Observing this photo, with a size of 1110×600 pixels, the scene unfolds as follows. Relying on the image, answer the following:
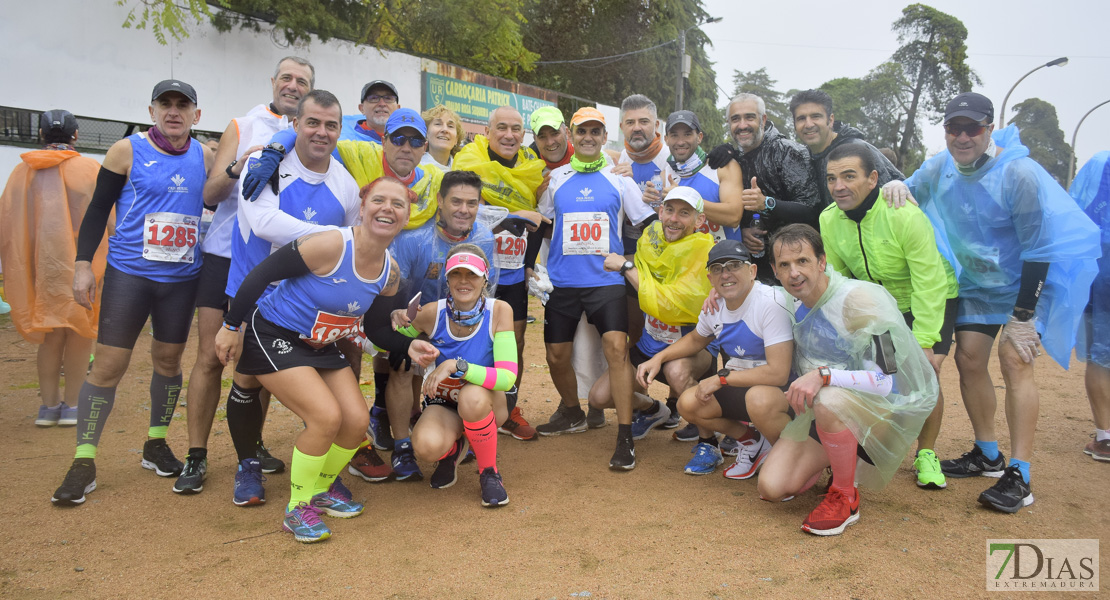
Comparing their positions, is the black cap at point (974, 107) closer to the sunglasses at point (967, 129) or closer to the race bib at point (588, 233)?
the sunglasses at point (967, 129)

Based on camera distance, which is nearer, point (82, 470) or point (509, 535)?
point (509, 535)

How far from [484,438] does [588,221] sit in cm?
172

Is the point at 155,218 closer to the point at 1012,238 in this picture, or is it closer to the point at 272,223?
the point at 272,223

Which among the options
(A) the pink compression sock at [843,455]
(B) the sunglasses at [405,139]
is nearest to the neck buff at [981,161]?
(A) the pink compression sock at [843,455]

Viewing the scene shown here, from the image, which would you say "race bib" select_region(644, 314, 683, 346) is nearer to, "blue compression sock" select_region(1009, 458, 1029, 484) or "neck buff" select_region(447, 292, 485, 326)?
"neck buff" select_region(447, 292, 485, 326)

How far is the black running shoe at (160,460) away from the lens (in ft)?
14.5

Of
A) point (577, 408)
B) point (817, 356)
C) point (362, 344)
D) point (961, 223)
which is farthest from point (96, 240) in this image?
point (961, 223)

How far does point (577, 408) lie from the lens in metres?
5.70

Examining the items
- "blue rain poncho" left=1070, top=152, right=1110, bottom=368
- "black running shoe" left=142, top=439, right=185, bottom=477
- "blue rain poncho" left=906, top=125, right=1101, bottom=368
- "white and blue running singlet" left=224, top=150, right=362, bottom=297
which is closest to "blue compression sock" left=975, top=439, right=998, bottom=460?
"blue rain poncho" left=906, top=125, right=1101, bottom=368

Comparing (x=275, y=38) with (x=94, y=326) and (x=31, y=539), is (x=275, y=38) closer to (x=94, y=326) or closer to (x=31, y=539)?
(x=94, y=326)

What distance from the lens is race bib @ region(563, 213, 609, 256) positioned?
5.04 meters

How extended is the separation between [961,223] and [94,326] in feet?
20.6

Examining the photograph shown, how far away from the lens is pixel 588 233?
5043 mm

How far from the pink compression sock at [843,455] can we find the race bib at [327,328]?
2.57 metres
